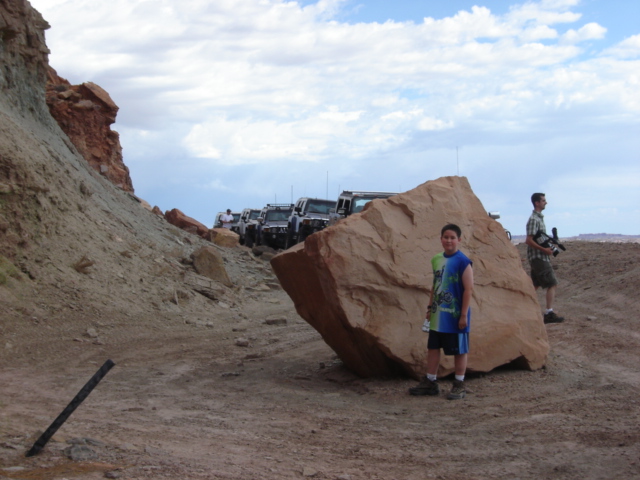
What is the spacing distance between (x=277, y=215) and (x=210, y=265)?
14511 mm

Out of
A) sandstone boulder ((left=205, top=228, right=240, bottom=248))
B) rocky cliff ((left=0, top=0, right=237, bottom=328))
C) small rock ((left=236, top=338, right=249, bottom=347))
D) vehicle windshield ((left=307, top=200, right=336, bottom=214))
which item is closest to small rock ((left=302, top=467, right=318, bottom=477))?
small rock ((left=236, top=338, right=249, bottom=347))

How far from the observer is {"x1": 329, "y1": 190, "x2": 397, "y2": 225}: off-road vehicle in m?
17.8

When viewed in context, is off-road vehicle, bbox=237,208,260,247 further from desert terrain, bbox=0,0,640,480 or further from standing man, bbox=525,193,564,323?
standing man, bbox=525,193,564,323

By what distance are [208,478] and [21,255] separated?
7.92 metres

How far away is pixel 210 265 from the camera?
50.9 ft

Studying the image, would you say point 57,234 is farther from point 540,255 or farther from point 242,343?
point 540,255

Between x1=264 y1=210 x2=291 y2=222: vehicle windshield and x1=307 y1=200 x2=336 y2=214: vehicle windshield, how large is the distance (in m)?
2.80

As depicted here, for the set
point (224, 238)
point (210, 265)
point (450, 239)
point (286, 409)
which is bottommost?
point (286, 409)

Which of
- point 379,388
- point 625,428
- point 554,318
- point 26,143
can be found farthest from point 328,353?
point 26,143

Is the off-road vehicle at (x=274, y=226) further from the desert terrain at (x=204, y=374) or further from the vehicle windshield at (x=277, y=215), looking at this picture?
the desert terrain at (x=204, y=374)

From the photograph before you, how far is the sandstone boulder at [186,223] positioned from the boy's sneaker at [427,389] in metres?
18.6

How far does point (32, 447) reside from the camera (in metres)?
4.41

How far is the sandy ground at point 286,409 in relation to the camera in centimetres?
448

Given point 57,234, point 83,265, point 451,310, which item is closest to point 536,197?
point 451,310
